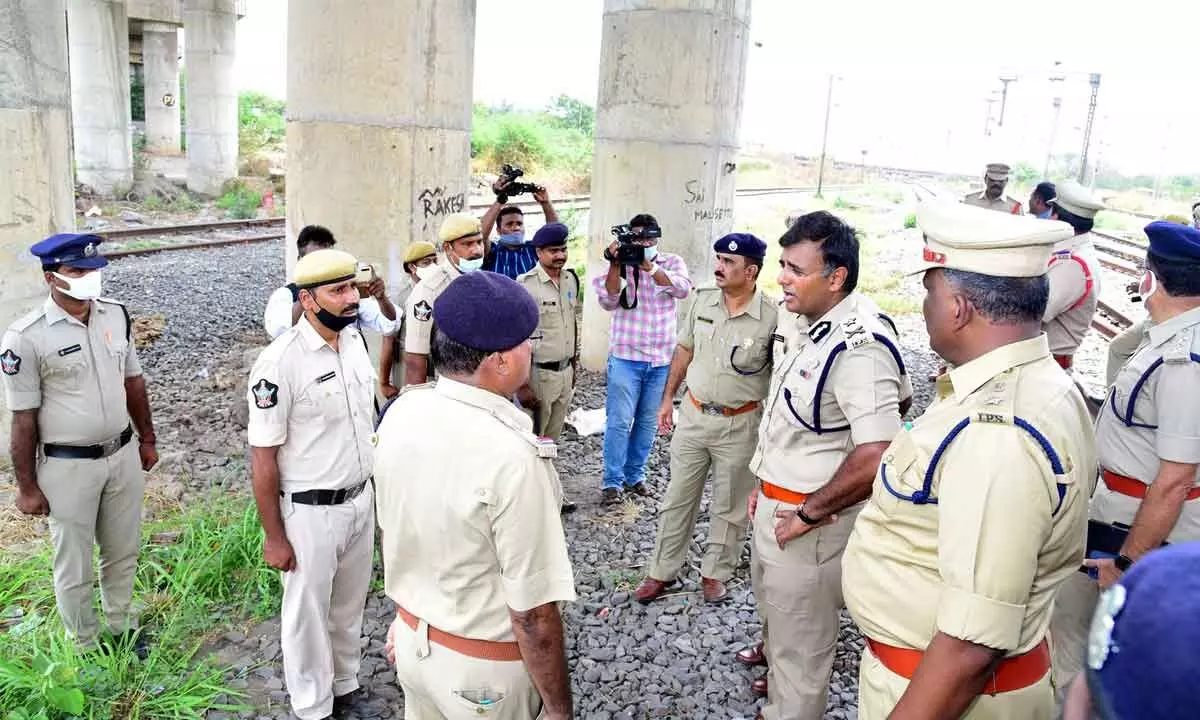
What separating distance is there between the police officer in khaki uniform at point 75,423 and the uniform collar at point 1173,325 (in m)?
4.14

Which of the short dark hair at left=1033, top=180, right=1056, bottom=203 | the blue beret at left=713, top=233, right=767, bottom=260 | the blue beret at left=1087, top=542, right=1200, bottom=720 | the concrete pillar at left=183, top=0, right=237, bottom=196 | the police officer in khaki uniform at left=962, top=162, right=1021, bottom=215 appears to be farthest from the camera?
the concrete pillar at left=183, top=0, right=237, bottom=196

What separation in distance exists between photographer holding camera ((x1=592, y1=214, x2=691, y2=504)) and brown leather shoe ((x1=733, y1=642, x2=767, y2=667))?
193cm

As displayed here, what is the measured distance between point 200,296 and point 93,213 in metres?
8.23

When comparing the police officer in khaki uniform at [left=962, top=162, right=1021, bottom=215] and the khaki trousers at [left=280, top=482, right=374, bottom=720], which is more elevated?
the police officer in khaki uniform at [left=962, top=162, right=1021, bottom=215]

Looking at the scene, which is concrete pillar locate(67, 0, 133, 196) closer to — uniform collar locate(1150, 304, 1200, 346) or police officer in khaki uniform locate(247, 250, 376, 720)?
police officer in khaki uniform locate(247, 250, 376, 720)

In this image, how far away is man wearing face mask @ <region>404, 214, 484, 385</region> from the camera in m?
4.59

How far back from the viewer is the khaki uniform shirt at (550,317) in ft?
17.3

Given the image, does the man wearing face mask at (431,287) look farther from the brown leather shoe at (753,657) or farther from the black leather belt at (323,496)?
the brown leather shoe at (753,657)

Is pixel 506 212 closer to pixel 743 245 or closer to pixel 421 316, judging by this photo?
pixel 421 316

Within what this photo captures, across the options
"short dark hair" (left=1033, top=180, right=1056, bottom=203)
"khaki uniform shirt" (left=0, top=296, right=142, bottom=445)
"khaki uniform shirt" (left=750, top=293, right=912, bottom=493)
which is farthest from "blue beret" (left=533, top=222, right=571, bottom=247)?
"short dark hair" (left=1033, top=180, right=1056, bottom=203)

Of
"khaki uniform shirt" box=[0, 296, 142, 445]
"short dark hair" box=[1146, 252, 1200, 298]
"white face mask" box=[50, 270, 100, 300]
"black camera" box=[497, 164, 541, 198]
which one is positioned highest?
"black camera" box=[497, 164, 541, 198]

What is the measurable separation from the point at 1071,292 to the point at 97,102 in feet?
68.2

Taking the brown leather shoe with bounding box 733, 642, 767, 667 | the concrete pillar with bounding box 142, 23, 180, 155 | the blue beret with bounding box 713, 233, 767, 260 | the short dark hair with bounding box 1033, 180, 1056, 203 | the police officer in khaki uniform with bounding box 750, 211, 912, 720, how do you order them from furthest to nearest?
the concrete pillar with bounding box 142, 23, 180, 155 < the short dark hair with bounding box 1033, 180, 1056, 203 < the blue beret with bounding box 713, 233, 767, 260 < the brown leather shoe with bounding box 733, 642, 767, 667 < the police officer in khaki uniform with bounding box 750, 211, 912, 720

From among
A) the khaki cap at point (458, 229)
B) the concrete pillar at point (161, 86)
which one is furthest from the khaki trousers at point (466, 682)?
the concrete pillar at point (161, 86)
